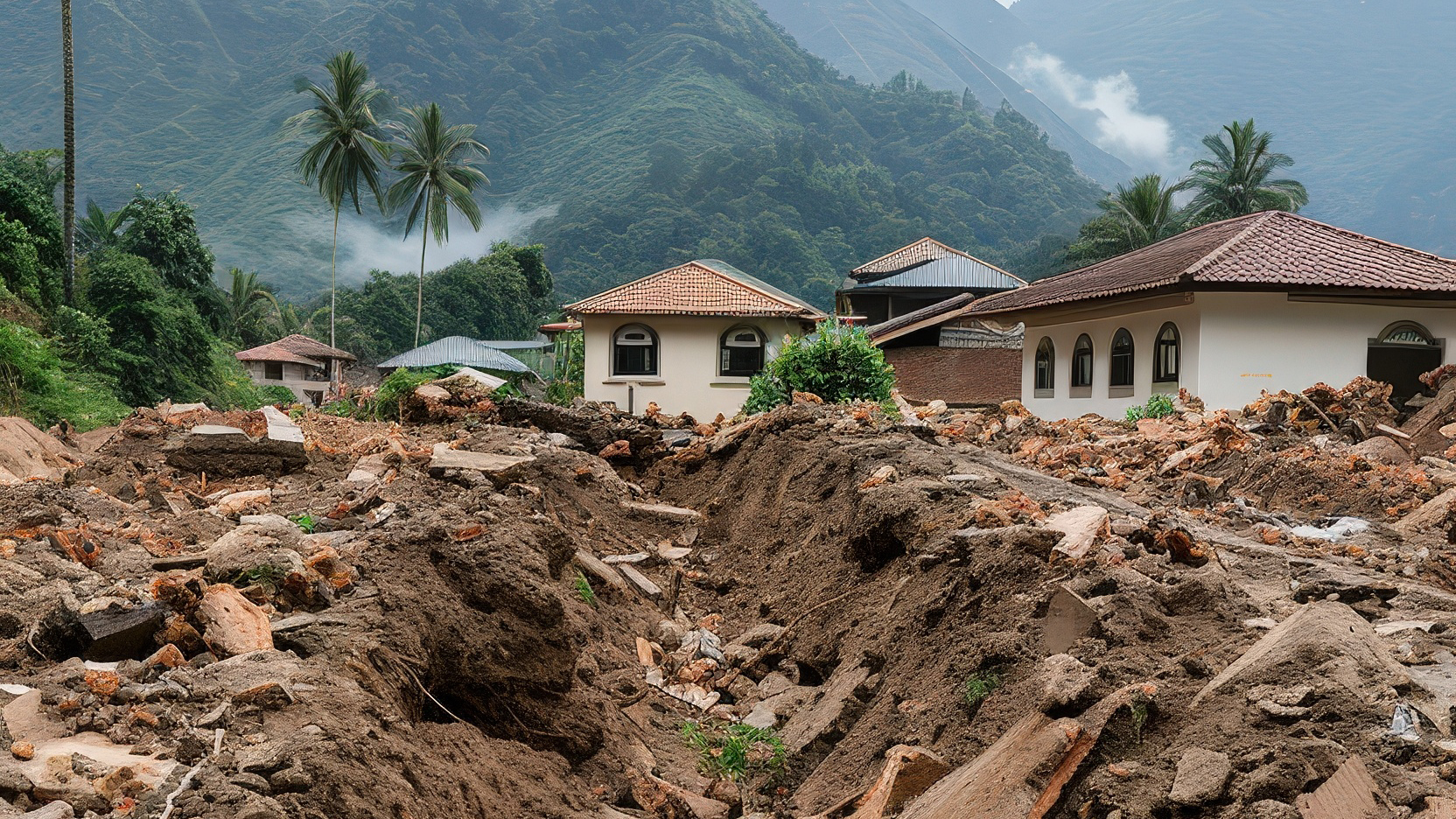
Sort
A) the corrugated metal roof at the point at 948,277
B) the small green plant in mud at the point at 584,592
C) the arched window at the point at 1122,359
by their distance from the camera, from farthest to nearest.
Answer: the corrugated metal roof at the point at 948,277, the arched window at the point at 1122,359, the small green plant in mud at the point at 584,592

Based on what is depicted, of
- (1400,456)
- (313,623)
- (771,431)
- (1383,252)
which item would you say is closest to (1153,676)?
(313,623)

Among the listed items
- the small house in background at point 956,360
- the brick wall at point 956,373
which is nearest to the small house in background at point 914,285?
the small house in background at point 956,360

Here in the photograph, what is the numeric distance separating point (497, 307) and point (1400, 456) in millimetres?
60417

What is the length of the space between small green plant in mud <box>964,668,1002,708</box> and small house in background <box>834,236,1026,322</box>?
3600cm

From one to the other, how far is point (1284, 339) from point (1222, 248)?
2.30m

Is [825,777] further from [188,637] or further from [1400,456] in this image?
[1400,456]

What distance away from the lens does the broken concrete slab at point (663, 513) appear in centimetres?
1146

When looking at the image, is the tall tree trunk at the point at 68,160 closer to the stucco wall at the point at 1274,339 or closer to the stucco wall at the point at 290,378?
the stucco wall at the point at 290,378

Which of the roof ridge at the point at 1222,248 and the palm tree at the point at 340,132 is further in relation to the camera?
the palm tree at the point at 340,132

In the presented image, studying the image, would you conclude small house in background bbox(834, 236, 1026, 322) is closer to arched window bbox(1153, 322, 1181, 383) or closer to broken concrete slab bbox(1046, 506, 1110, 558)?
arched window bbox(1153, 322, 1181, 383)

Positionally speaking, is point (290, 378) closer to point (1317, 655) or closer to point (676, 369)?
point (676, 369)

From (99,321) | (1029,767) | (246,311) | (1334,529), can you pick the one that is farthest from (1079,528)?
(246,311)

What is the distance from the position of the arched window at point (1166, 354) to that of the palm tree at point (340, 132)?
116 ft

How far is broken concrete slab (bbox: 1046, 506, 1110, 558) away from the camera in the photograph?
5395mm
